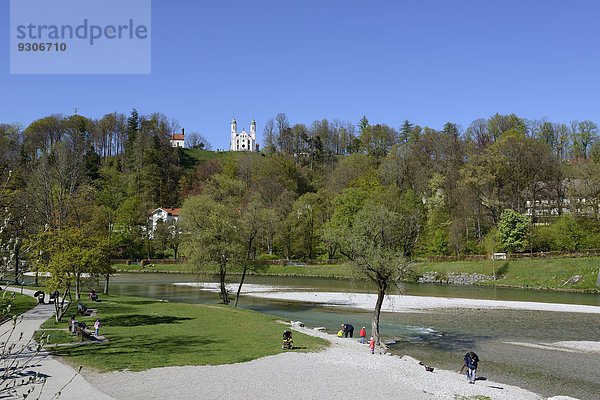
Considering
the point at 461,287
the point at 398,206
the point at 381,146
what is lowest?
the point at 461,287

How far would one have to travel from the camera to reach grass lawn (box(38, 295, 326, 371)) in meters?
21.7

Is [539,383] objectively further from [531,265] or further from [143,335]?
[531,265]

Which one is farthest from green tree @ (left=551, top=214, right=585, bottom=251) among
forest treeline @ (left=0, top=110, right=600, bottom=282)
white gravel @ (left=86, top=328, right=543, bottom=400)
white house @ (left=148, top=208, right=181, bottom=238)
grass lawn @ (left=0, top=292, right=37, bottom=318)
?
white house @ (left=148, top=208, right=181, bottom=238)

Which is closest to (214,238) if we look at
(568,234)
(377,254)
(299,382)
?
(377,254)

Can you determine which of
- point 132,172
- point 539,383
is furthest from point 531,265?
point 132,172

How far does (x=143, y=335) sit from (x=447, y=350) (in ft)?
63.5

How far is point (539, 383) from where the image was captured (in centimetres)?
2189

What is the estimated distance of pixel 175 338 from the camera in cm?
2722

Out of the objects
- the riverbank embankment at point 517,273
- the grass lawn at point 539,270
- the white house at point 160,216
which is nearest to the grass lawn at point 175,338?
the riverbank embankment at point 517,273

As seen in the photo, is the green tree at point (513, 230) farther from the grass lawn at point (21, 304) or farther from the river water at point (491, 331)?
the grass lawn at point (21, 304)

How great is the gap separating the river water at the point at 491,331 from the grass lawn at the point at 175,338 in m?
6.72

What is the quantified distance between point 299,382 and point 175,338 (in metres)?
11.2

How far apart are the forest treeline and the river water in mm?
7044

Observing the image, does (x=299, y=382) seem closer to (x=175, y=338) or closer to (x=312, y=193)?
(x=175, y=338)
